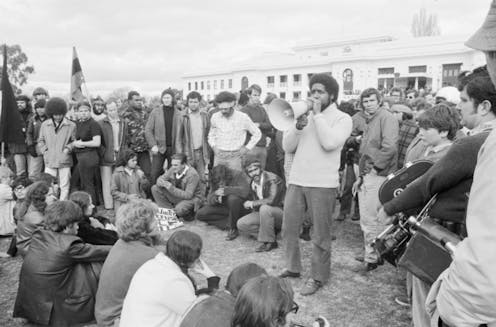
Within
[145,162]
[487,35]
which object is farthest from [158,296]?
[145,162]

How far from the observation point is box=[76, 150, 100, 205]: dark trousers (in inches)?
234

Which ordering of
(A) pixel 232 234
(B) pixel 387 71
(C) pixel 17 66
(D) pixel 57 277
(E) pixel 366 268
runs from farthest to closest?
(B) pixel 387 71 < (C) pixel 17 66 < (A) pixel 232 234 < (E) pixel 366 268 < (D) pixel 57 277

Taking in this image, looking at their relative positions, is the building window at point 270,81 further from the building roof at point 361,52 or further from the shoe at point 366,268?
the shoe at point 366,268

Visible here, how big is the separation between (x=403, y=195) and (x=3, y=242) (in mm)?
4991

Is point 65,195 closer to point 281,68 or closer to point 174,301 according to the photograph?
point 174,301

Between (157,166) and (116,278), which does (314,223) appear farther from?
(157,166)

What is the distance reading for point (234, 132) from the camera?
5.97 metres

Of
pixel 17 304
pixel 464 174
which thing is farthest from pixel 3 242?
pixel 464 174

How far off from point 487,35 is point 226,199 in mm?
4689

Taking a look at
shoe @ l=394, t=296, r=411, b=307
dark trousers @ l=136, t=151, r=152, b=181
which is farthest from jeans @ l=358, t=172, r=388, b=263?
Result: dark trousers @ l=136, t=151, r=152, b=181

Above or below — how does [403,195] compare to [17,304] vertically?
above

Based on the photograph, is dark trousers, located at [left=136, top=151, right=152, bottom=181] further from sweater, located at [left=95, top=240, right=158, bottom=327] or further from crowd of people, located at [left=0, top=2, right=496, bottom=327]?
sweater, located at [left=95, top=240, right=158, bottom=327]

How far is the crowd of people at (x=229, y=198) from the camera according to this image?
163 centimetres

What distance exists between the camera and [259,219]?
16.6 feet
